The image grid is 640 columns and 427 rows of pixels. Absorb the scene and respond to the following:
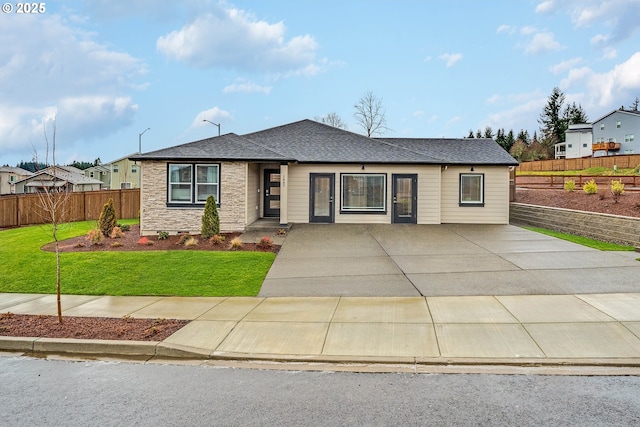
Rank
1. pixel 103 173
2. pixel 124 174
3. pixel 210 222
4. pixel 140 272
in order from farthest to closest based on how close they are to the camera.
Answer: pixel 103 173
pixel 124 174
pixel 210 222
pixel 140 272

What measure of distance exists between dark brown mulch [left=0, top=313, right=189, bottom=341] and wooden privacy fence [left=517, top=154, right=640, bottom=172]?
4374 centimetres

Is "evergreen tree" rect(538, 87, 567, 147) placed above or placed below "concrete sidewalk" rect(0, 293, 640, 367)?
above

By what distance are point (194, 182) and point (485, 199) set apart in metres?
12.8

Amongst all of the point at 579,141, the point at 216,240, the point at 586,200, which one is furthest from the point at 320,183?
the point at 579,141

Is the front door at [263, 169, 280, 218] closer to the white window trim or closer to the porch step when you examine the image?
the porch step

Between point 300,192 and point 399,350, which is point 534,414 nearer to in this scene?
point 399,350

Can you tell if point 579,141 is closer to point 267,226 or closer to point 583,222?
point 583,222

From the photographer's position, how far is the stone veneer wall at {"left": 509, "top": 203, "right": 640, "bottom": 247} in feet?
47.7

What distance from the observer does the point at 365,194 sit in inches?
784

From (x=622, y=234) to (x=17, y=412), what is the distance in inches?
647

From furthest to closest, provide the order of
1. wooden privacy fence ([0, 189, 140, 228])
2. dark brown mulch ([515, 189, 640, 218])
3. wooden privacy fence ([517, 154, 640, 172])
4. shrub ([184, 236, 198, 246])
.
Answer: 1. wooden privacy fence ([517, 154, 640, 172])
2. wooden privacy fence ([0, 189, 140, 228])
3. dark brown mulch ([515, 189, 640, 218])
4. shrub ([184, 236, 198, 246])

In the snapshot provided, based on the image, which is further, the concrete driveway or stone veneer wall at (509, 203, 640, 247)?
stone veneer wall at (509, 203, 640, 247)

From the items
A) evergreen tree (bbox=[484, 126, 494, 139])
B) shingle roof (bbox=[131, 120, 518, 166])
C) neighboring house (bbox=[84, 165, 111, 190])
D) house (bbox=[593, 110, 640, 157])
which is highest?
evergreen tree (bbox=[484, 126, 494, 139])

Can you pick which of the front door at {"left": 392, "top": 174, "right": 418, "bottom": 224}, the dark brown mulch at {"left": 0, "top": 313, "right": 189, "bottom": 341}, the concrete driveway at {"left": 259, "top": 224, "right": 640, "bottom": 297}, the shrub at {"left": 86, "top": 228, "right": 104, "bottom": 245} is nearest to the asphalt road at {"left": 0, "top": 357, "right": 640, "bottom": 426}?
the dark brown mulch at {"left": 0, "top": 313, "right": 189, "bottom": 341}
